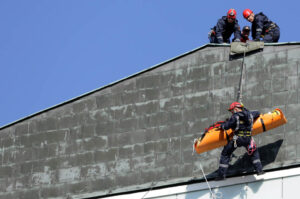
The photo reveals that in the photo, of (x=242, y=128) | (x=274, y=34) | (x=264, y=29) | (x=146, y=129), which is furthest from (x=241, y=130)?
(x=264, y=29)

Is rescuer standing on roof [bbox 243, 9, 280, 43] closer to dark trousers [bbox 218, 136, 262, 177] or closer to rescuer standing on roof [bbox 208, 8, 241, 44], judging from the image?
rescuer standing on roof [bbox 208, 8, 241, 44]

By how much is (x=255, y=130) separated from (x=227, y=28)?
5.05m

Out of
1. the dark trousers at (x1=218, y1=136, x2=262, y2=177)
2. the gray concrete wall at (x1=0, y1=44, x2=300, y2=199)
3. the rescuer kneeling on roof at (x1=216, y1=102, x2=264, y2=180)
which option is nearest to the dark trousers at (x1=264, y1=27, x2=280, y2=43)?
the gray concrete wall at (x1=0, y1=44, x2=300, y2=199)

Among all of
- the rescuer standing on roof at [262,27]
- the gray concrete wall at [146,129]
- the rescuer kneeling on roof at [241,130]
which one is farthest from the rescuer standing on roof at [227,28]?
the rescuer kneeling on roof at [241,130]

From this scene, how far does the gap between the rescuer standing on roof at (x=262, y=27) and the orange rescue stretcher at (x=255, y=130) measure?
→ 3.62 metres

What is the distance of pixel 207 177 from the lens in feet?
73.9

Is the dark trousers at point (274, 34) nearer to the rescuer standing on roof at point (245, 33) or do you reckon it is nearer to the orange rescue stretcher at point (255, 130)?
the rescuer standing on roof at point (245, 33)

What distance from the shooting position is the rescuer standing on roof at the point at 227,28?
25453 mm

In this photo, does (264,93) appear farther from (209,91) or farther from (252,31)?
(252,31)

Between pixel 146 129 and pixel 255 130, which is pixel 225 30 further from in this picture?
pixel 255 130

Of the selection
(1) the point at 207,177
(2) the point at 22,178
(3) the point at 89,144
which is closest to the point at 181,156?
(1) the point at 207,177

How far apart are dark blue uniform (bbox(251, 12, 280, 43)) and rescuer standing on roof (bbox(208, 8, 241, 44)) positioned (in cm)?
48

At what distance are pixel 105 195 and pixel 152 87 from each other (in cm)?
306

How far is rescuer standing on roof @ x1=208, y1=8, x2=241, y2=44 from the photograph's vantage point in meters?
25.5
